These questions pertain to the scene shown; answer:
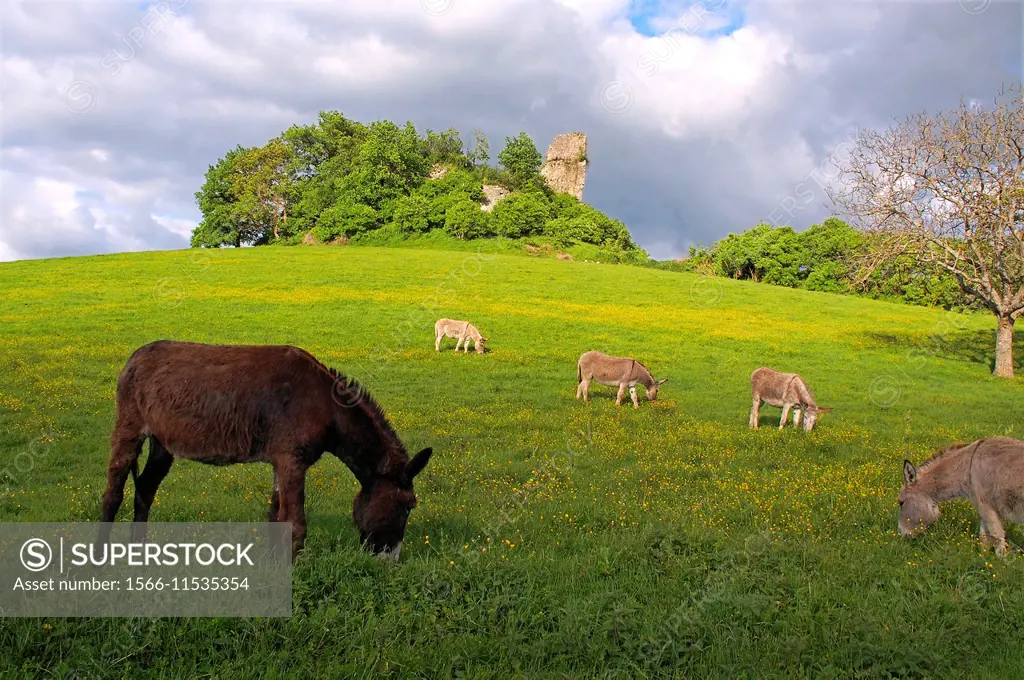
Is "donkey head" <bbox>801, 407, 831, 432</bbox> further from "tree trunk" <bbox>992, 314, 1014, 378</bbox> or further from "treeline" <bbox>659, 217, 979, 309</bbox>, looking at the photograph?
"treeline" <bbox>659, 217, 979, 309</bbox>

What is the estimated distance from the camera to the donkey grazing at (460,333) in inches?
1139

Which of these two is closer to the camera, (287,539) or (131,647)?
(131,647)

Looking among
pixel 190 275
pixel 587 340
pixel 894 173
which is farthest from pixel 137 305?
pixel 894 173

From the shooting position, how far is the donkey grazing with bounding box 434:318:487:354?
28938 mm

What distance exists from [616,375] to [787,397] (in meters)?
5.24

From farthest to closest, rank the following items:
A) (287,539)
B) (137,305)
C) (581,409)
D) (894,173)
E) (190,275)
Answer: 1. (190,275)
2. (137,305)
3. (894,173)
4. (581,409)
5. (287,539)

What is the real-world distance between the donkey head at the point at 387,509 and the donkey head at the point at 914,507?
6.52 meters

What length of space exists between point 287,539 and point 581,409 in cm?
1343

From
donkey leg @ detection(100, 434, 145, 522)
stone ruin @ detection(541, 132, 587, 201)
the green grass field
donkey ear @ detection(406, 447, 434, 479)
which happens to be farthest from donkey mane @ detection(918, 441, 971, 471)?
stone ruin @ detection(541, 132, 587, 201)

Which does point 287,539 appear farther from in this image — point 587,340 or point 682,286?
point 682,286

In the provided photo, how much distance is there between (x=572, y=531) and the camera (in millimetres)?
8250

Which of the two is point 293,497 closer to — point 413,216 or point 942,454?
point 942,454

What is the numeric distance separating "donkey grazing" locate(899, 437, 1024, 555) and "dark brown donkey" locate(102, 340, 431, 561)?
6.67 metres

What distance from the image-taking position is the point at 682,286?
51156 mm
